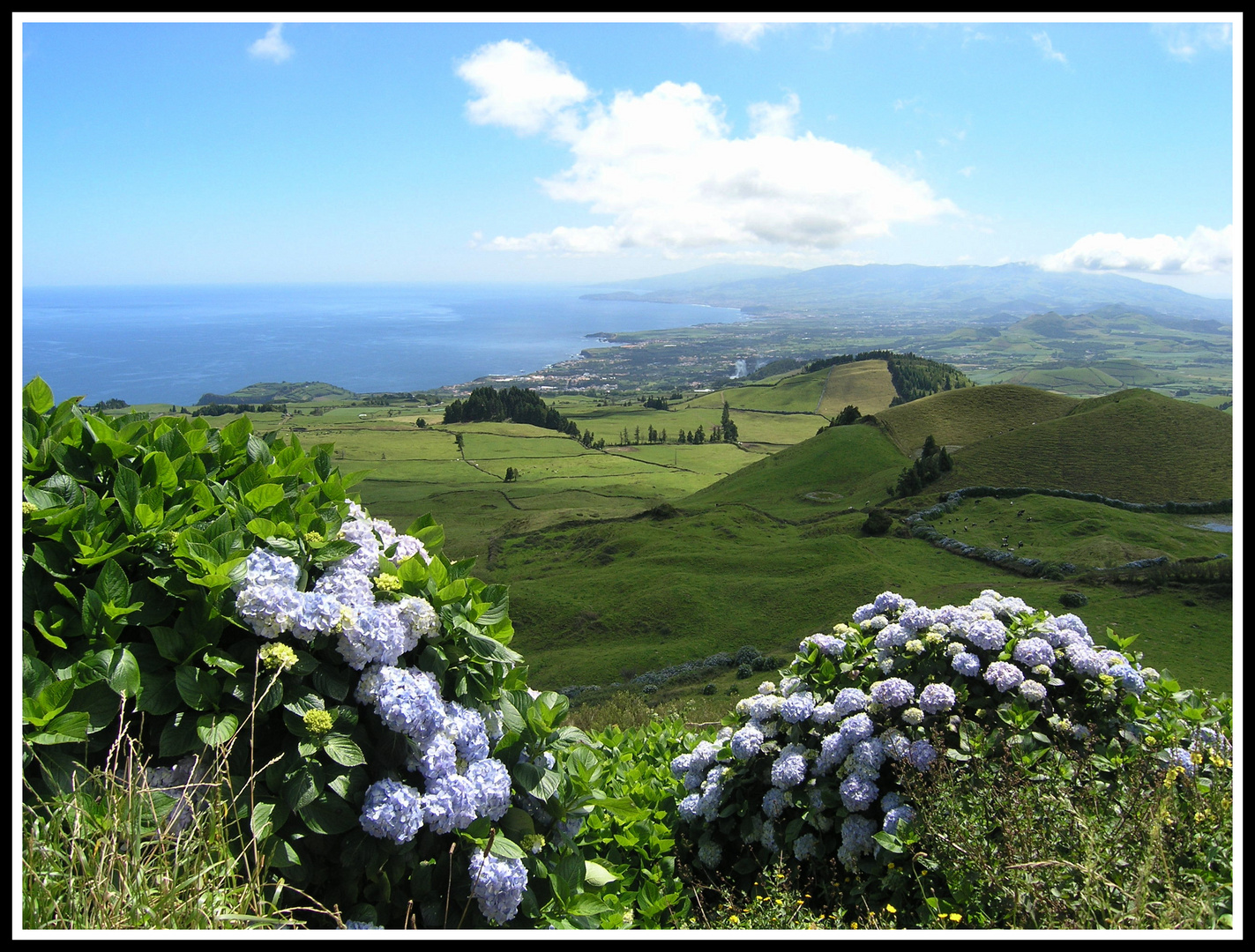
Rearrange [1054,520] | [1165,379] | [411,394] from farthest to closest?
[411,394] < [1165,379] < [1054,520]

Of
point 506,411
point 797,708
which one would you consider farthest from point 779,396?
point 797,708

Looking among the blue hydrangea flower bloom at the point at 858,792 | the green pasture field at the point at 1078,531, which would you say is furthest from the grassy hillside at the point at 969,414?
the blue hydrangea flower bloom at the point at 858,792

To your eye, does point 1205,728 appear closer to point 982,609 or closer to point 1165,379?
point 982,609

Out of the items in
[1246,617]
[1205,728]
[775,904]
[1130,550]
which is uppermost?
[1246,617]

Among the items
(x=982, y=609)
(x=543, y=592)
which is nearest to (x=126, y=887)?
(x=982, y=609)

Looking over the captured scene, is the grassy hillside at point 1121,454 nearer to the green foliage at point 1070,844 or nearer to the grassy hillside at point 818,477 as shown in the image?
the grassy hillside at point 818,477

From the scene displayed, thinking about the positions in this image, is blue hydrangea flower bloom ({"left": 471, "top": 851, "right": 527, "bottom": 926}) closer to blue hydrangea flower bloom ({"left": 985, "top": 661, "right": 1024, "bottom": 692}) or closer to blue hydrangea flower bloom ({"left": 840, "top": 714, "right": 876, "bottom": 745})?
blue hydrangea flower bloom ({"left": 840, "top": 714, "right": 876, "bottom": 745})
